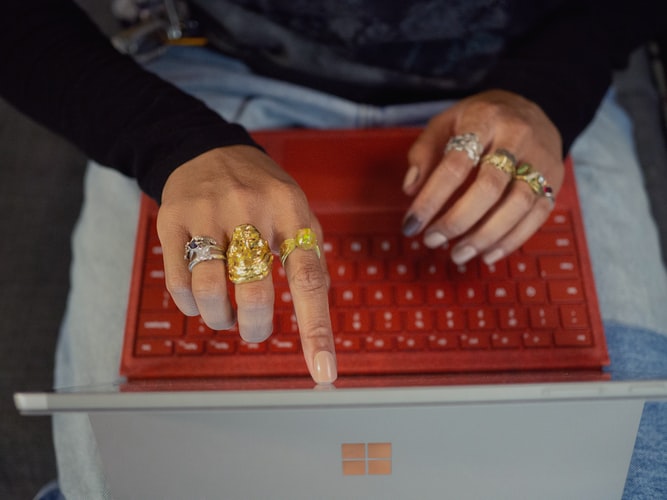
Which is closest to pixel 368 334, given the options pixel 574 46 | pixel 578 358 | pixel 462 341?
pixel 462 341

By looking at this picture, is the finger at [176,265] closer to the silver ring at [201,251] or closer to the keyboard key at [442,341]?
the silver ring at [201,251]

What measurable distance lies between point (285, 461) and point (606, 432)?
274 mm

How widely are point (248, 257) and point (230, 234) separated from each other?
0.04m

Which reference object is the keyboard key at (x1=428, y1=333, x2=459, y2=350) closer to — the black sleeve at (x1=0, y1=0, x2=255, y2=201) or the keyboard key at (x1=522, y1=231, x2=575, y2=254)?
the keyboard key at (x1=522, y1=231, x2=575, y2=254)

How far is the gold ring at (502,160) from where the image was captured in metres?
0.62

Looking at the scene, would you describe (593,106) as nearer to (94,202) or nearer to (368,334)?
(368,334)

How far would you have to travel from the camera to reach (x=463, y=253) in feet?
2.08

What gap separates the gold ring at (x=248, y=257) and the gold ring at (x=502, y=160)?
0.28 metres

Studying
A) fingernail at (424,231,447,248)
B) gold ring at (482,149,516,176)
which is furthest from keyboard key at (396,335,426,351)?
gold ring at (482,149,516,176)

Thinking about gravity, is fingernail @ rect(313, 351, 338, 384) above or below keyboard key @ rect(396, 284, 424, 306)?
below

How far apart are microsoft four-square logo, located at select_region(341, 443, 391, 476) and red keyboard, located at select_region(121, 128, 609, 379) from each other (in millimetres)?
118

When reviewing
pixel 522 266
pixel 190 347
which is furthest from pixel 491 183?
pixel 190 347

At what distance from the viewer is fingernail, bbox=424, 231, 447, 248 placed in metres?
0.63

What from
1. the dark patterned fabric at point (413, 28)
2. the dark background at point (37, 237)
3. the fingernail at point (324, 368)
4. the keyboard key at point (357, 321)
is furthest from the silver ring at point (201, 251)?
the dark background at point (37, 237)
